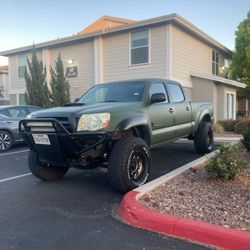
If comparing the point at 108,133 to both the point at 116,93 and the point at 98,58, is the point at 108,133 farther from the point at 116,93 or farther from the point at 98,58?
the point at 98,58

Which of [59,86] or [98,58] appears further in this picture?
[59,86]

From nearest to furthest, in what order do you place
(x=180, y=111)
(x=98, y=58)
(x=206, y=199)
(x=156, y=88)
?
1. (x=206, y=199)
2. (x=156, y=88)
3. (x=180, y=111)
4. (x=98, y=58)

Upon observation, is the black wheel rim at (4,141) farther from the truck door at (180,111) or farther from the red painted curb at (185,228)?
the red painted curb at (185,228)

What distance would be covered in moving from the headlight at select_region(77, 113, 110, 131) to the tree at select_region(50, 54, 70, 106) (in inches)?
608

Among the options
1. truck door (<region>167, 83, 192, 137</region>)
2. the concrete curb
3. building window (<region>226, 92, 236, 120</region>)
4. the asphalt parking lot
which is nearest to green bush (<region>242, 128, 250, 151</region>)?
truck door (<region>167, 83, 192, 137</region>)

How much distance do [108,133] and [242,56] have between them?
2249 centimetres

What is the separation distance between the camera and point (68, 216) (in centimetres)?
448

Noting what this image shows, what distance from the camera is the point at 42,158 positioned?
19.2ft

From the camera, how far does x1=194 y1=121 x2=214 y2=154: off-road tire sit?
8781mm

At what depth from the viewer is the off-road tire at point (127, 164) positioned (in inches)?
205

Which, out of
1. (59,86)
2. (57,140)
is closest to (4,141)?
(57,140)

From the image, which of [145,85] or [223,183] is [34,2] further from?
[223,183]

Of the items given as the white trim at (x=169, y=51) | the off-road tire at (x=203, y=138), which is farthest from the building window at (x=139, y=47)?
the off-road tire at (x=203, y=138)

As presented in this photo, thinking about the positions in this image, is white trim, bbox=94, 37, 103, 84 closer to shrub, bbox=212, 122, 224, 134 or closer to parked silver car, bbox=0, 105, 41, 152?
shrub, bbox=212, 122, 224, 134
